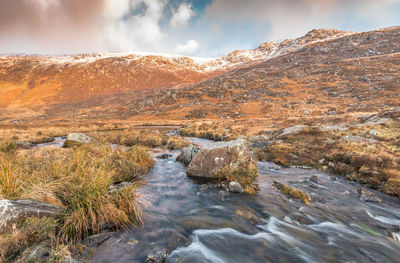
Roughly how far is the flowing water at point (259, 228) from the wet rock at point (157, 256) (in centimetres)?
9

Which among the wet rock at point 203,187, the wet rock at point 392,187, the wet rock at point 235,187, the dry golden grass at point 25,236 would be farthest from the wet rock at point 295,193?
the dry golden grass at point 25,236

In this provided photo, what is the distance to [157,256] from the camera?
4141mm

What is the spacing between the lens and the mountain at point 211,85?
47969 millimetres

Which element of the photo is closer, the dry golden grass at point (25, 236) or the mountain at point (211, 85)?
the dry golden grass at point (25, 236)

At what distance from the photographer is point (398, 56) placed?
64812 mm

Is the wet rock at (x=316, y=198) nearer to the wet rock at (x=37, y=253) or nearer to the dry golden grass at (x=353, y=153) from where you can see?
the dry golden grass at (x=353, y=153)

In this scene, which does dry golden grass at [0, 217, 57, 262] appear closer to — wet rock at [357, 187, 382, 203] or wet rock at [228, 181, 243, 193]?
wet rock at [228, 181, 243, 193]

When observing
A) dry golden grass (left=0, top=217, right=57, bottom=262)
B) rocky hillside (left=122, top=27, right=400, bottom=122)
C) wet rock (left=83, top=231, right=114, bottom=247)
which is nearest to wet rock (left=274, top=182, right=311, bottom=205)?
wet rock (left=83, top=231, right=114, bottom=247)

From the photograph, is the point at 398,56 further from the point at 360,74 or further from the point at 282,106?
the point at 282,106

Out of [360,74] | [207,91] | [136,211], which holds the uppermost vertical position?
[360,74]

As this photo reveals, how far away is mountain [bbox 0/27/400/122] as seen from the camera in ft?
157

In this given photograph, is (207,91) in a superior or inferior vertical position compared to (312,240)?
superior

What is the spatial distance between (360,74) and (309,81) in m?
14.6

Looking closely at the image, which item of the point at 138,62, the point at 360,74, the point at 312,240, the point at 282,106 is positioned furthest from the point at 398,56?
the point at 138,62
